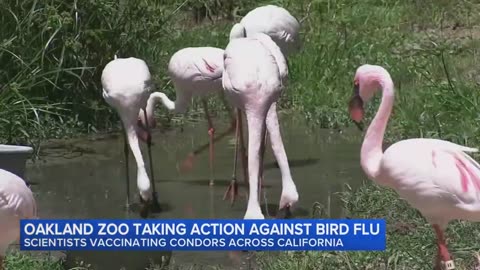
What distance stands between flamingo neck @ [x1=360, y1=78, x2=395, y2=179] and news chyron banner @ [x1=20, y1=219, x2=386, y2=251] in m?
0.46

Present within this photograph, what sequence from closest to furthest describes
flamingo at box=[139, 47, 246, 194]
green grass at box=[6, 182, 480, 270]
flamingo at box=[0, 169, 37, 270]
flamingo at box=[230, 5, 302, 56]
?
flamingo at box=[0, 169, 37, 270] < green grass at box=[6, 182, 480, 270] < flamingo at box=[139, 47, 246, 194] < flamingo at box=[230, 5, 302, 56]

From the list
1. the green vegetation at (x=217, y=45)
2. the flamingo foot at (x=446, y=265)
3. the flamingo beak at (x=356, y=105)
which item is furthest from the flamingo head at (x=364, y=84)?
the green vegetation at (x=217, y=45)

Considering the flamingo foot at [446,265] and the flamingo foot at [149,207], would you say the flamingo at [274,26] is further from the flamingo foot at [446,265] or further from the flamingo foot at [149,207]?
the flamingo foot at [446,265]

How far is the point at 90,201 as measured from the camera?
6297mm

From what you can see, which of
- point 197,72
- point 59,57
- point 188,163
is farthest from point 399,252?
point 59,57

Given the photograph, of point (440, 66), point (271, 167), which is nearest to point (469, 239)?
point (271, 167)

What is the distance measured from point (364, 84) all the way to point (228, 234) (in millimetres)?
1031

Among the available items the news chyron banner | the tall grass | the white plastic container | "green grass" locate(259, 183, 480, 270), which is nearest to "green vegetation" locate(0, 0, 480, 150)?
the tall grass

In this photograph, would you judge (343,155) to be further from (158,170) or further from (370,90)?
(370,90)

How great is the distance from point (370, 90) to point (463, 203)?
69 cm

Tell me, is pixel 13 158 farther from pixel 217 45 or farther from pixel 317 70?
pixel 217 45

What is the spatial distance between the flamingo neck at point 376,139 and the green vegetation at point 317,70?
523 mm

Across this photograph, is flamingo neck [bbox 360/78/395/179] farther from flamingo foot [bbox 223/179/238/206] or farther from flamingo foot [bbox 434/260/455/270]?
flamingo foot [bbox 223/179/238/206]

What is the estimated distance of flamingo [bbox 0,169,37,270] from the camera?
3.95 m
